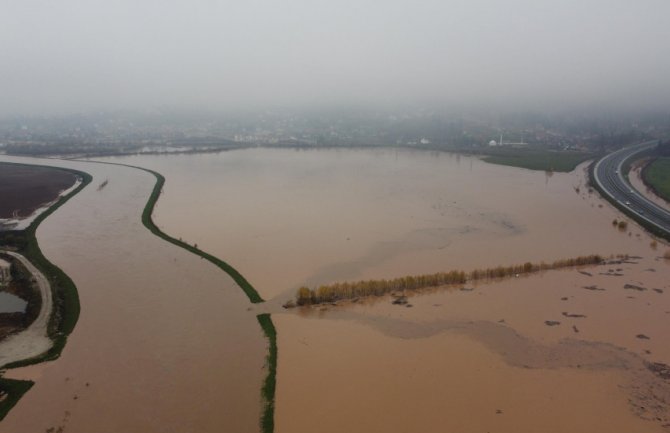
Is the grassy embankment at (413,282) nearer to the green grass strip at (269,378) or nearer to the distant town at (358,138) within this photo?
the green grass strip at (269,378)

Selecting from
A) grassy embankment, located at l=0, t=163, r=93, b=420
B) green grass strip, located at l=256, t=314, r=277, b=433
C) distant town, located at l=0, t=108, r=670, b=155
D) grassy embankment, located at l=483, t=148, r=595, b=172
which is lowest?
green grass strip, located at l=256, t=314, r=277, b=433

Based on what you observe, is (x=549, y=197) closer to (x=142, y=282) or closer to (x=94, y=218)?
(x=142, y=282)

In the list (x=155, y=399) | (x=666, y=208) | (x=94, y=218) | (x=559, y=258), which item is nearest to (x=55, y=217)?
(x=94, y=218)

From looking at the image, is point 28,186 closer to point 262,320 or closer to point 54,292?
point 54,292

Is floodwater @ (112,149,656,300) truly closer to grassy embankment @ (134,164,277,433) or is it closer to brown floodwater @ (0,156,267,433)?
grassy embankment @ (134,164,277,433)

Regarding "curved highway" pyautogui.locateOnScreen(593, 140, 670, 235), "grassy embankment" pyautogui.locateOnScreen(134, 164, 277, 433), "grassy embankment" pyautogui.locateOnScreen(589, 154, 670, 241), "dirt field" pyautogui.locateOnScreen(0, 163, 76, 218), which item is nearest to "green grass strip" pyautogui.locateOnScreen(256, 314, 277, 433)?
"grassy embankment" pyautogui.locateOnScreen(134, 164, 277, 433)

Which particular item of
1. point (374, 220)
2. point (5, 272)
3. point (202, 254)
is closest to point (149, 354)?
point (202, 254)
